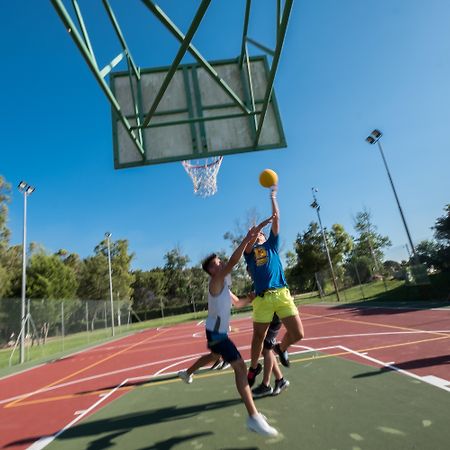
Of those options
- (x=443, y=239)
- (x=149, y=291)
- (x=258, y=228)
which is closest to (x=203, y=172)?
(x=258, y=228)

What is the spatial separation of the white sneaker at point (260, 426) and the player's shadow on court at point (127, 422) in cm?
102

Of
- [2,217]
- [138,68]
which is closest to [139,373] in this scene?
[138,68]

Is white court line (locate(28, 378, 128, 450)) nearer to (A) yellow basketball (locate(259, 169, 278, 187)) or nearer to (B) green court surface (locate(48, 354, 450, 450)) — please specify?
(B) green court surface (locate(48, 354, 450, 450))

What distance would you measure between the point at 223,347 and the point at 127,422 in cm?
176

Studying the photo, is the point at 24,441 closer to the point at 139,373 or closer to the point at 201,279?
the point at 139,373

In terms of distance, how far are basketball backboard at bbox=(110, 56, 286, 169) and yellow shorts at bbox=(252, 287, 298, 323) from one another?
9.14ft

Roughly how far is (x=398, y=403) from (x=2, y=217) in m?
33.1

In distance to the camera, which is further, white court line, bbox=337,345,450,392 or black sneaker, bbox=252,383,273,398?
black sneaker, bbox=252,383,273,398

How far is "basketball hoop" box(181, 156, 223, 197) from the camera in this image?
7234 mm

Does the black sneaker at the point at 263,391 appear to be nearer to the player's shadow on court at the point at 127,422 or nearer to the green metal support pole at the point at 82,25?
the player's shadow on court at the point at 127,422

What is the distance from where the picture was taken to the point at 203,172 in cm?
734

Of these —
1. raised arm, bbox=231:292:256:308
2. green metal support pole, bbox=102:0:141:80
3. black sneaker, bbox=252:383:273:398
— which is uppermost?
green metal support pole, bbox=102:0:141:80

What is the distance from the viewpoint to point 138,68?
6402 millimetres

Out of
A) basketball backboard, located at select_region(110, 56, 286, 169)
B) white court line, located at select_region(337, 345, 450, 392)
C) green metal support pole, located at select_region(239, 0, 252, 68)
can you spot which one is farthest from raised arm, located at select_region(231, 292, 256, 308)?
green metal support pole, located at select_region(239, 0, 252, 68)
